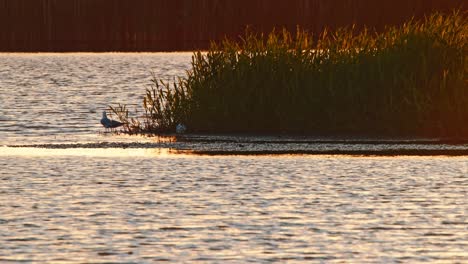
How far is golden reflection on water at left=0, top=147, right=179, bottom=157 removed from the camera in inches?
1150

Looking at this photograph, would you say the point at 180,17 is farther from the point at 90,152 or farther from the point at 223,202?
the point at 223,202

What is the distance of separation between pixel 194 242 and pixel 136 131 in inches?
647

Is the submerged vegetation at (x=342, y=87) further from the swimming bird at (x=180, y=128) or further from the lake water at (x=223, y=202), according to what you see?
the lake water at (x=223, y=202)

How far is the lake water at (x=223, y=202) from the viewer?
17.5 meters

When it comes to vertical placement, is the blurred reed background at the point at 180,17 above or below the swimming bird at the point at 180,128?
above

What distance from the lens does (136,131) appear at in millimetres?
34281

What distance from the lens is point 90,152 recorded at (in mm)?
29891

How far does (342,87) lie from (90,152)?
5404 millimetres

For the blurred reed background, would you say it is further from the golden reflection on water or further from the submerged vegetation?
the golden reflection on water

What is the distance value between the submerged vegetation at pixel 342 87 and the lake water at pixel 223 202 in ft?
3.44

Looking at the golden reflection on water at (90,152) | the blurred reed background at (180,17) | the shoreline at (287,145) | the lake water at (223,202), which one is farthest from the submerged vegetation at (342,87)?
the blurred reed background at (180,17)

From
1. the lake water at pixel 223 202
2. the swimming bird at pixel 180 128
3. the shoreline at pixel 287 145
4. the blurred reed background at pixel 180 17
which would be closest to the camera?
the lake water at pixel 223 202

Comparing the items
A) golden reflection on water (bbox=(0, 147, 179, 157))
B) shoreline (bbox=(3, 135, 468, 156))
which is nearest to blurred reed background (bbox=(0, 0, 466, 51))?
shoreline (bbox=(3, 135, 468, 156))

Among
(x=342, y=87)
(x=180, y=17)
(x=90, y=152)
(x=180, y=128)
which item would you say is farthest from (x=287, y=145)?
(x=180, y=17)
